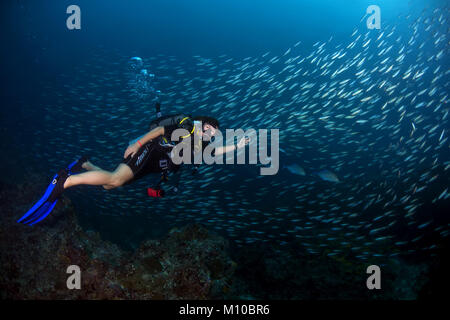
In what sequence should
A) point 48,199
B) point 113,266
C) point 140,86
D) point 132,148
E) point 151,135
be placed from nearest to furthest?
1. point 48,199
2. point 151,135
3. point 132,148
4. point 113,266
5. point 140,86

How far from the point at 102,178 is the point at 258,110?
1619 centimetres

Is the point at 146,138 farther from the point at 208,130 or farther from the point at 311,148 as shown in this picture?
the point at 311,148

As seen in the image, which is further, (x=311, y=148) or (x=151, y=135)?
(x=311, y=148)

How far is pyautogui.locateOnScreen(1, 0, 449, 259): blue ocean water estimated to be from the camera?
7.52 m

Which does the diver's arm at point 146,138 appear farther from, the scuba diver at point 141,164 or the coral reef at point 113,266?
the coral reef at point 113,266

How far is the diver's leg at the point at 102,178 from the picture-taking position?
3.59 meters

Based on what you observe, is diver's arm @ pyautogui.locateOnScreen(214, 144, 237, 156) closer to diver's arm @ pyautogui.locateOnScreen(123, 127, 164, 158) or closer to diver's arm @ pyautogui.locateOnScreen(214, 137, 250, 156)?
diver's arm @ pyautogui.locateOnScreen(214, 137, 250, 156)

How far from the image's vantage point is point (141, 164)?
399cm

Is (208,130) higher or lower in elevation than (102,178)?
higher

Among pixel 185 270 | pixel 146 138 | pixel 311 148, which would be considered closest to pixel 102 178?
pixel 146 138

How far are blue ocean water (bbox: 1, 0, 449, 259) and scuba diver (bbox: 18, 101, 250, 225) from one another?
1730 mm

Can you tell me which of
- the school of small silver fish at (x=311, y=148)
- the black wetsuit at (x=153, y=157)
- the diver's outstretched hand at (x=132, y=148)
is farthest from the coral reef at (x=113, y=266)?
the diver's outstretched hand at (x=132, y=148)
